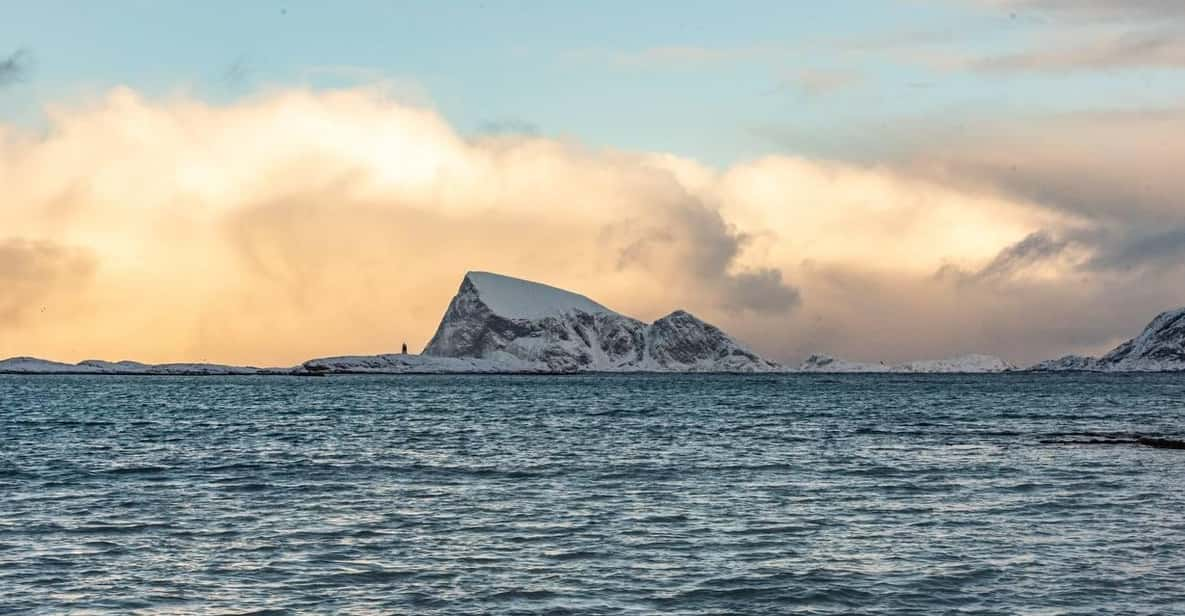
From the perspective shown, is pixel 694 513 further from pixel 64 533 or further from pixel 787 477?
pixel 64 533

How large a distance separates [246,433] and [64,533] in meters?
53.3

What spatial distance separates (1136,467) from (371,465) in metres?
36.4

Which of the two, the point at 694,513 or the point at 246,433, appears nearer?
the point at 694,513

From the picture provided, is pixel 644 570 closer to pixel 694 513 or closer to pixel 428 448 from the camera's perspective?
pixel 694 513

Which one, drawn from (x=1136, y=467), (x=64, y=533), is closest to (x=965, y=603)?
(x=64, y=533)

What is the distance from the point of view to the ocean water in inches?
1119

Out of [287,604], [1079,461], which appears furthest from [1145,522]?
[287,604]

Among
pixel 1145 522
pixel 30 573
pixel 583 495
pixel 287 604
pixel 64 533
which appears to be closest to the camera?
pixel 287 604

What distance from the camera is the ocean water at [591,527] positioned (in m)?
28.4

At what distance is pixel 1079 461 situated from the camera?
62969mm

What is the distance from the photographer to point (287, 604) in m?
27.4

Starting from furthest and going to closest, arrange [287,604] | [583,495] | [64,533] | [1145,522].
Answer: [583,495]
[1145,522]
[64,533]
[287,604]

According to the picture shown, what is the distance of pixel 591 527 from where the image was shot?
38625 millimetres

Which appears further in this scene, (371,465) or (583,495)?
(371,465)
